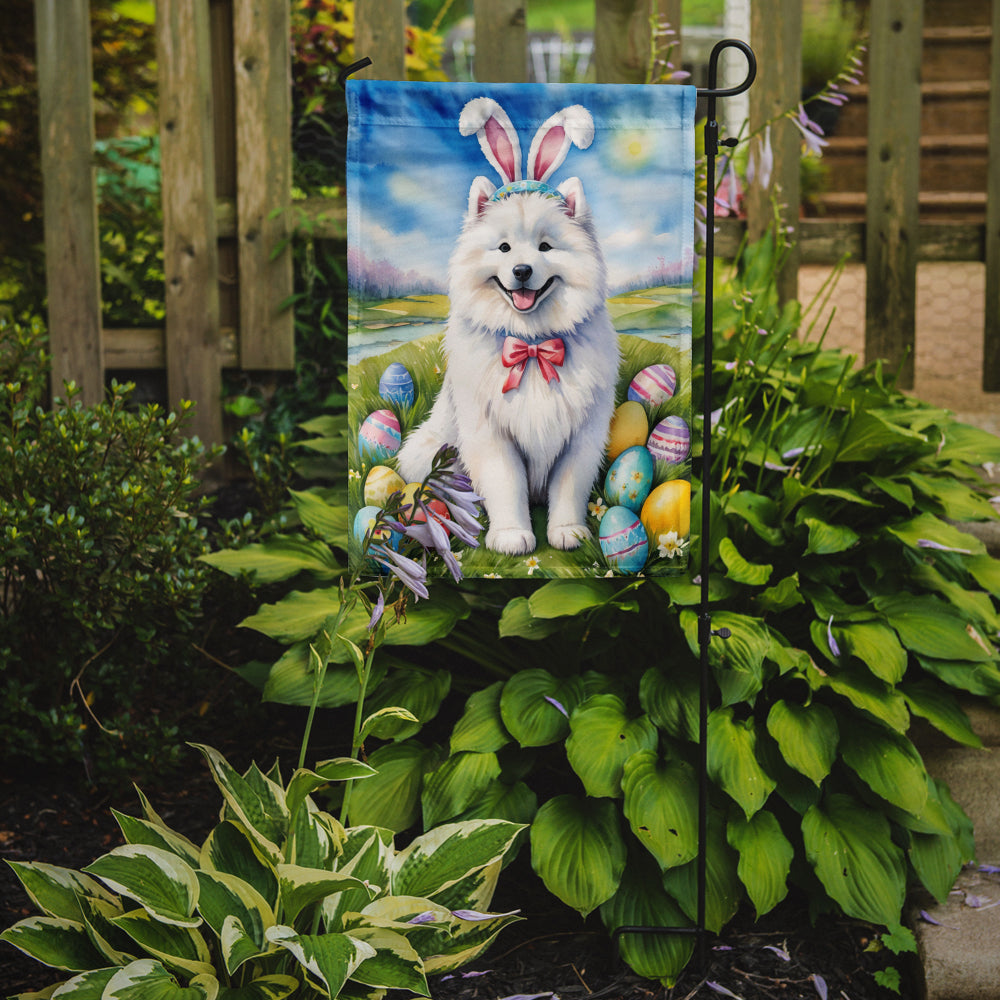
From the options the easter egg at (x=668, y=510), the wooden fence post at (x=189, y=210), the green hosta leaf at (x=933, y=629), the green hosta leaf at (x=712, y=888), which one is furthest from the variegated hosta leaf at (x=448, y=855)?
the wooden fence post at (x=189, y=210)

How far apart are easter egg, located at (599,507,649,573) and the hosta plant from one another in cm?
51

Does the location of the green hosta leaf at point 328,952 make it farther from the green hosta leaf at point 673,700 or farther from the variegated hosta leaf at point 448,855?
the green hosta leaf at point 673,700

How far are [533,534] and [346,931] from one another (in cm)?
75

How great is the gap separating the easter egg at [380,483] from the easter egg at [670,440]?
47 centimetres

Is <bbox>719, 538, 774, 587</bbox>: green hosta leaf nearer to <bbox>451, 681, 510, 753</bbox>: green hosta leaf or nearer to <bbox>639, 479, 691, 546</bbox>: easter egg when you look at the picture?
<bbox>639, 479, 691, 546</bbox>: easter egg

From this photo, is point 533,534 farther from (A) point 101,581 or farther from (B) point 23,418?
(B) point 23,418

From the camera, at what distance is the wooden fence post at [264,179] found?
3.13 m

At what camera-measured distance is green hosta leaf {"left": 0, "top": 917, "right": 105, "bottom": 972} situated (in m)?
1.46

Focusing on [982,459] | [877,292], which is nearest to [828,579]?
[982,459]

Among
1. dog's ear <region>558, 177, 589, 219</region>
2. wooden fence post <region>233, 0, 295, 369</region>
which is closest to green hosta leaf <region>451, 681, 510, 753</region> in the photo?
dog's ear <region>558, 177, 589, 219</region>

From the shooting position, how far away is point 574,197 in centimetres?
178

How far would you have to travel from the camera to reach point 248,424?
10.9ft

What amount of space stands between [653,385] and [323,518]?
928 mm

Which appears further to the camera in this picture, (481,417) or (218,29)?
(218,29)
